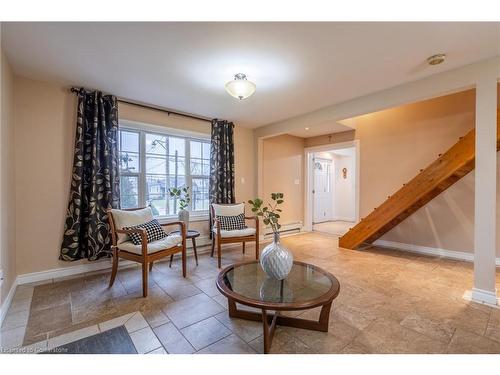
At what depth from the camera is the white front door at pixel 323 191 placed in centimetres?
637

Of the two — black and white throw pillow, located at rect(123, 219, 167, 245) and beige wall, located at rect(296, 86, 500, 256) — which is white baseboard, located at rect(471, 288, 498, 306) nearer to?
beige wall, located at rect(296, 86, 500, 256)

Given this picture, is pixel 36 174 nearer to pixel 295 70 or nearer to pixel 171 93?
pixel 171 93

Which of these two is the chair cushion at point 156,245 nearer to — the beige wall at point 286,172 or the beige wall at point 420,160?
the beige wall at point 286,172

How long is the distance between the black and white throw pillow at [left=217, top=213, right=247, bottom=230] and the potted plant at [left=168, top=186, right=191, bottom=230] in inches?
19.6

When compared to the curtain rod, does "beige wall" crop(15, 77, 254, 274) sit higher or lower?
lower

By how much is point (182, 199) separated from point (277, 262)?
237cm

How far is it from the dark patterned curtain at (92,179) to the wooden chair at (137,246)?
421 millimetres

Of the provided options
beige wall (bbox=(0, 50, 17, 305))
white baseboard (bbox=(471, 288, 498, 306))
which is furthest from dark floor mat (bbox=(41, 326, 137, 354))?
white baseboard (bbox=(471, 288, 498, 306))

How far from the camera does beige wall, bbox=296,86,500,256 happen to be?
10.9ft

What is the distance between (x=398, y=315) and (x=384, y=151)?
122 inches

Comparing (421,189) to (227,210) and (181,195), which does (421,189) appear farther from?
(181,195)

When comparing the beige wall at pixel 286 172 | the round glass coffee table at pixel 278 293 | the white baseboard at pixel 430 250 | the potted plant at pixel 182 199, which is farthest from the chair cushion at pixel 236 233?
the white baseboard at pixel 430 250
